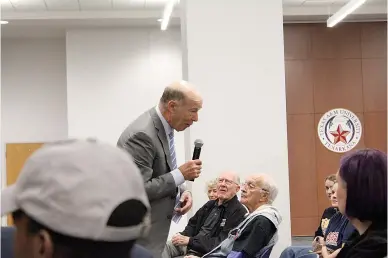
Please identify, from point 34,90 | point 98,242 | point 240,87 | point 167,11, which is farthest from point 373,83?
point 98,242

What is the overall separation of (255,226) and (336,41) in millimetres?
7705

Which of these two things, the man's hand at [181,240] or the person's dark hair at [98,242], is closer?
the person's dark hair at [98,242]

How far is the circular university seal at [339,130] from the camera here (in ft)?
36.5

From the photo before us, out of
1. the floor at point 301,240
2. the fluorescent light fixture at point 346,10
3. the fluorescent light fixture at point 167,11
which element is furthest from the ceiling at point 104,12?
the floor at point 301,240

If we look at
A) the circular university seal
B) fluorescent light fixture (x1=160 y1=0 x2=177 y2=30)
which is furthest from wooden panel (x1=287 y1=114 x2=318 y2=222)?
fluorescent light fixture (x1=160 y1=0 x2=177 y2=30)

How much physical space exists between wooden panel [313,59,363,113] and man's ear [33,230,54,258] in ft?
34.7

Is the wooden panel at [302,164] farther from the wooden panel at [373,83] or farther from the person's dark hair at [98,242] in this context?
the person's dark hair at [98,242]

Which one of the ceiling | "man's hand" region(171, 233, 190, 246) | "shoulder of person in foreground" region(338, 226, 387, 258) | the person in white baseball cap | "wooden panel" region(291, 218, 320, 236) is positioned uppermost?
the ceiling

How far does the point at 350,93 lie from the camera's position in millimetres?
11172

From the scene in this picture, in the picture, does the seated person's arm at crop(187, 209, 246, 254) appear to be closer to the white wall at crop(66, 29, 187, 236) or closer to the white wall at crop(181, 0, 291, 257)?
the white wall at crop(181, 0, 291, 257)

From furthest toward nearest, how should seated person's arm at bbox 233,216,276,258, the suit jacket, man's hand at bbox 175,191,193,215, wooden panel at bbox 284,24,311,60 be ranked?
1. wooden panel at bbox 284,24,311,60
2. seated person's arm at bbox 233,216,276,258
3. man's hand at bbox 175,191,193,215
4. the suit jacket

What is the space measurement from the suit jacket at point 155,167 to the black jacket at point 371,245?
0.98 meters

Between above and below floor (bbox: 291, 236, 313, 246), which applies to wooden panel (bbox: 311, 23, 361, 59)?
above

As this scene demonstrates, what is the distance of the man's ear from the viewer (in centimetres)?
82
